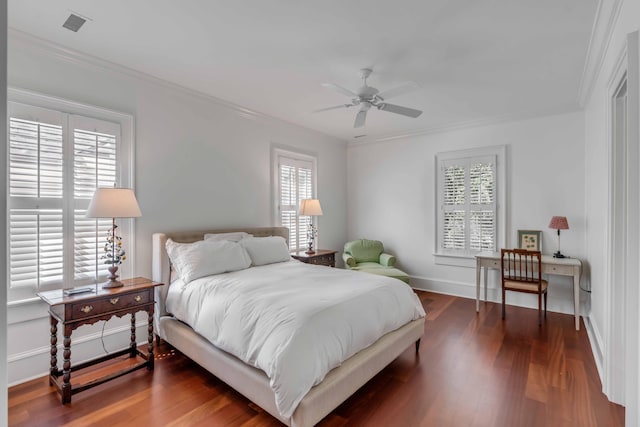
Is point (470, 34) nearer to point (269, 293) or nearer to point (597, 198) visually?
point (597, 198)

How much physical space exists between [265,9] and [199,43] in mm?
770

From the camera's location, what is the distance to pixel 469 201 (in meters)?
4.98

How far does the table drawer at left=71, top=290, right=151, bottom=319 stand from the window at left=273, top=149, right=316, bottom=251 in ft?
7.71

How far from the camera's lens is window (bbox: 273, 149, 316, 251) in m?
4.86

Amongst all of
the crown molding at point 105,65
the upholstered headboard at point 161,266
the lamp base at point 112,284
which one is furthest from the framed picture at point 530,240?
the lamp base at point 112,284

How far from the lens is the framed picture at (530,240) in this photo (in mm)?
4445

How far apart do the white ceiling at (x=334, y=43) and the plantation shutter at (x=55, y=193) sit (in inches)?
27.4

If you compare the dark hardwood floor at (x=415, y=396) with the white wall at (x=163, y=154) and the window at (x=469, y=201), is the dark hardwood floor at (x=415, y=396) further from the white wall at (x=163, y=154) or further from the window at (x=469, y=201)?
the window at (x=469, y=201)

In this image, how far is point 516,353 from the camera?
10.1ft

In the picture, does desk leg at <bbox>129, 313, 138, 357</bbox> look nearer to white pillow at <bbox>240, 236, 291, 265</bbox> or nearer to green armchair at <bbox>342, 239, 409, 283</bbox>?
white pillow at <bbox>240, 236, 291, 265</bbox>

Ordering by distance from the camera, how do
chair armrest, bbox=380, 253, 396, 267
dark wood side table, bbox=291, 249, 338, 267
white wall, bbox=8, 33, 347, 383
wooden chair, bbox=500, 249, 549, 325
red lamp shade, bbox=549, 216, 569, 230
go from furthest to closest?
chair armrest, bbox=380, 253, 396, 267 → dark wood side table, bbox=291, 249, 338, 267 → red lamp shade, bbox=549, 216, 569, 230 → wooden chair, bbox=500, 249, 549, 325 → white wall, bbox=8, 33, 347, 383

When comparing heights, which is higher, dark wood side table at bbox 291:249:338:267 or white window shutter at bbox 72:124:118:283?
white window shutter at bbox 72:124:118:283

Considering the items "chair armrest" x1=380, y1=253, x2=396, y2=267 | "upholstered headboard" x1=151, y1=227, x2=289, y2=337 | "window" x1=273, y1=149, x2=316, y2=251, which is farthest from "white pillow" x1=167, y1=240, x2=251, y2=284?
"chair armrest" x1=380, y1=253, x2=396, y2=267

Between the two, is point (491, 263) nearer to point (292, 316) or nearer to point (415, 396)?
point (415, 396)
